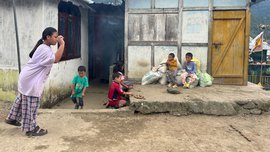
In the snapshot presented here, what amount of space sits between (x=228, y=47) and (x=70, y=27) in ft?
16.4

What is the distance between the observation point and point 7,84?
7.23m

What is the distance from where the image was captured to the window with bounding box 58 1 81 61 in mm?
7982

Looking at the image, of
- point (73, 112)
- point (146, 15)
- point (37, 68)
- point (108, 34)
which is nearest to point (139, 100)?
point (73, 112)

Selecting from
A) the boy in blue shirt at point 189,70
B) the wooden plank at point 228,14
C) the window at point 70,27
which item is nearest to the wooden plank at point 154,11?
the wooden plank at point 228,14

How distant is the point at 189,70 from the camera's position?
7.63m

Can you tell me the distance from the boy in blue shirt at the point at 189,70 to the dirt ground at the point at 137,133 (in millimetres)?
1862

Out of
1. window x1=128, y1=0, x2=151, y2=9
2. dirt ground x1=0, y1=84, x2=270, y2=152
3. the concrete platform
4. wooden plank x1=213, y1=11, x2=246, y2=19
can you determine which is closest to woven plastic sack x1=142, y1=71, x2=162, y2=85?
the concrete platform

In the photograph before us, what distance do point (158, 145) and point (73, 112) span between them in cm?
238

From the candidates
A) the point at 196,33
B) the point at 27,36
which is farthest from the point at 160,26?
the point at 27,36

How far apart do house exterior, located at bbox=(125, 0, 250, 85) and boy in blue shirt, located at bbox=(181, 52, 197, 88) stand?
1.88 feet

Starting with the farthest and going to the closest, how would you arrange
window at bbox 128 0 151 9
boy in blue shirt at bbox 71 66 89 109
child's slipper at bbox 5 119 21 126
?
1. window at bbox 128 0 151 9
2. boy in blue shirt at bbox 71 66 89 109
3. child's slipper at bbox 5 119 21 126

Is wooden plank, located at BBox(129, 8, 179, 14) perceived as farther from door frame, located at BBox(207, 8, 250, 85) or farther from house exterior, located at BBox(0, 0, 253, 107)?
door frame, located at BBox(207, 8, 250, 85)

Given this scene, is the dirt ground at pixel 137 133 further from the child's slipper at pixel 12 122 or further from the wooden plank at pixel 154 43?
the wooden plank at pixel 154 43

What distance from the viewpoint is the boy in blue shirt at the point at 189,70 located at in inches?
293
